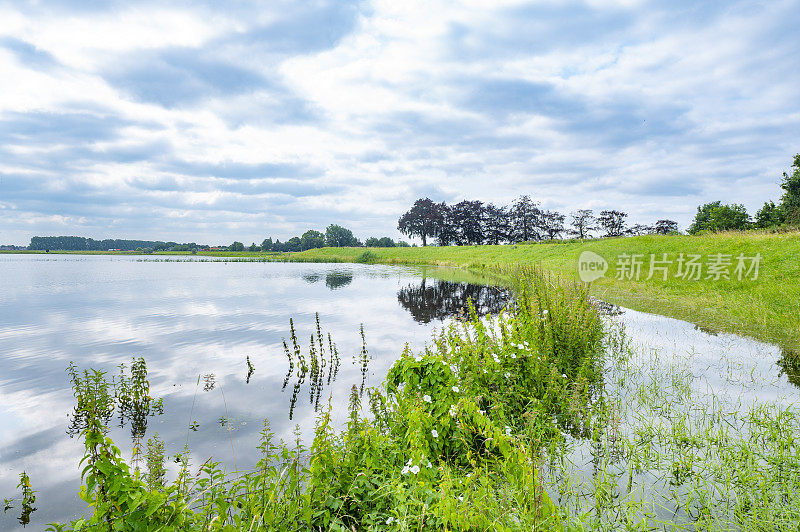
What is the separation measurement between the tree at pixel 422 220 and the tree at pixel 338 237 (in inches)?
1490

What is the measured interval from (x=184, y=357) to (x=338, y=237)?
12905 cm

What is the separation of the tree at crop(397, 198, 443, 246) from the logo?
6548 centimetres

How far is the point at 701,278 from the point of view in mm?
20953

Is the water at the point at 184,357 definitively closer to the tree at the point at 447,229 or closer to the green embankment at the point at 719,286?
the green embankment at the point at 719,286

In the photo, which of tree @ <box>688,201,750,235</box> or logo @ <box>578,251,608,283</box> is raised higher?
tree @ <box>688,201,750,235</box>

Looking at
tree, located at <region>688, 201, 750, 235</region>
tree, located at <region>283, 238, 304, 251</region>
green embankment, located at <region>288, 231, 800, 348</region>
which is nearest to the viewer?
green embankment, located at <region>288, 231, 800, 348</region>

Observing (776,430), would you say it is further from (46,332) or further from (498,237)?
(498,237)

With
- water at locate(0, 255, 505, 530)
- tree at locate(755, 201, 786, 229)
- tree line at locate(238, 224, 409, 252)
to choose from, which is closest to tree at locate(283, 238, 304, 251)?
tree line at locate(238, 224, 409, 252)

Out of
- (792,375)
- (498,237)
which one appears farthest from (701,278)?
(498,237)

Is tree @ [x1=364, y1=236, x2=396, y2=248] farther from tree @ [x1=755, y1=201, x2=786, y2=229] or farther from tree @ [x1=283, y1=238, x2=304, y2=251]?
tree @ [x1=755, y1=201, x2=786, y2=229]

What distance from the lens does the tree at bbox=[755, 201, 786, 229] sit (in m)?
53.2

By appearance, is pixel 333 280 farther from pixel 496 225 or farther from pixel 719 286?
pixel 496 225

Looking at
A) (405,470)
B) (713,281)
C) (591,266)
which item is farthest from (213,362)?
(591,266)

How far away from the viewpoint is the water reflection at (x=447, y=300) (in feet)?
59.2
